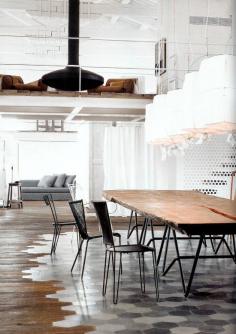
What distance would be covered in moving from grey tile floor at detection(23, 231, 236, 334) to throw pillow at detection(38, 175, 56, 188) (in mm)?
8867

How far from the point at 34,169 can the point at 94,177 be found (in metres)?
4.18

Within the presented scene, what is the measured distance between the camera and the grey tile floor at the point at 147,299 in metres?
3.36

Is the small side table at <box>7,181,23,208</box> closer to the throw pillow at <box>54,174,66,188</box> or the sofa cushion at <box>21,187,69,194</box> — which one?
the sofa cushion at <box>21,187,69,194</box>

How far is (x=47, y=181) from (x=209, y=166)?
6.83 m

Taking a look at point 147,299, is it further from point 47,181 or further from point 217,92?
point 47,181

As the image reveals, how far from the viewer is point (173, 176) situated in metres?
9.33

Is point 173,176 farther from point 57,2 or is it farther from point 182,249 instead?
point 57,2

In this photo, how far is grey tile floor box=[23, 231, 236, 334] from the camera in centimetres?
336

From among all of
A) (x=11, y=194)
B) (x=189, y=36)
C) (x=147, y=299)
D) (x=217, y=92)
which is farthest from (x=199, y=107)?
(x=11, y=194)

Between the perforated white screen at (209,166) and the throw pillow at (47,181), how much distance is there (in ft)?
21.5

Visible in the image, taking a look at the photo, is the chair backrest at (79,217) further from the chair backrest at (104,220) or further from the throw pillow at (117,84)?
the throw pillow at (117,84)

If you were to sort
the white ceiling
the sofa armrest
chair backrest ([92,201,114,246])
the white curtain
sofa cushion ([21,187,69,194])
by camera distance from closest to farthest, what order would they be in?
chair backrest ([92,201,114,246])
the white ceiling
the white curtain
sofa cushion ([21,187,69,194])
the sofa armrest

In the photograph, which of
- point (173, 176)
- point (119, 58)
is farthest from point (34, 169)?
point (173, 176)

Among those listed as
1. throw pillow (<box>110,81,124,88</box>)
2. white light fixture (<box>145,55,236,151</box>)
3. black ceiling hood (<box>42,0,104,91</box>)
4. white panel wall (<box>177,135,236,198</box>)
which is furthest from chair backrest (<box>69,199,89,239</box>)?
white panel wall (<box>177,135,236,198</box>)
